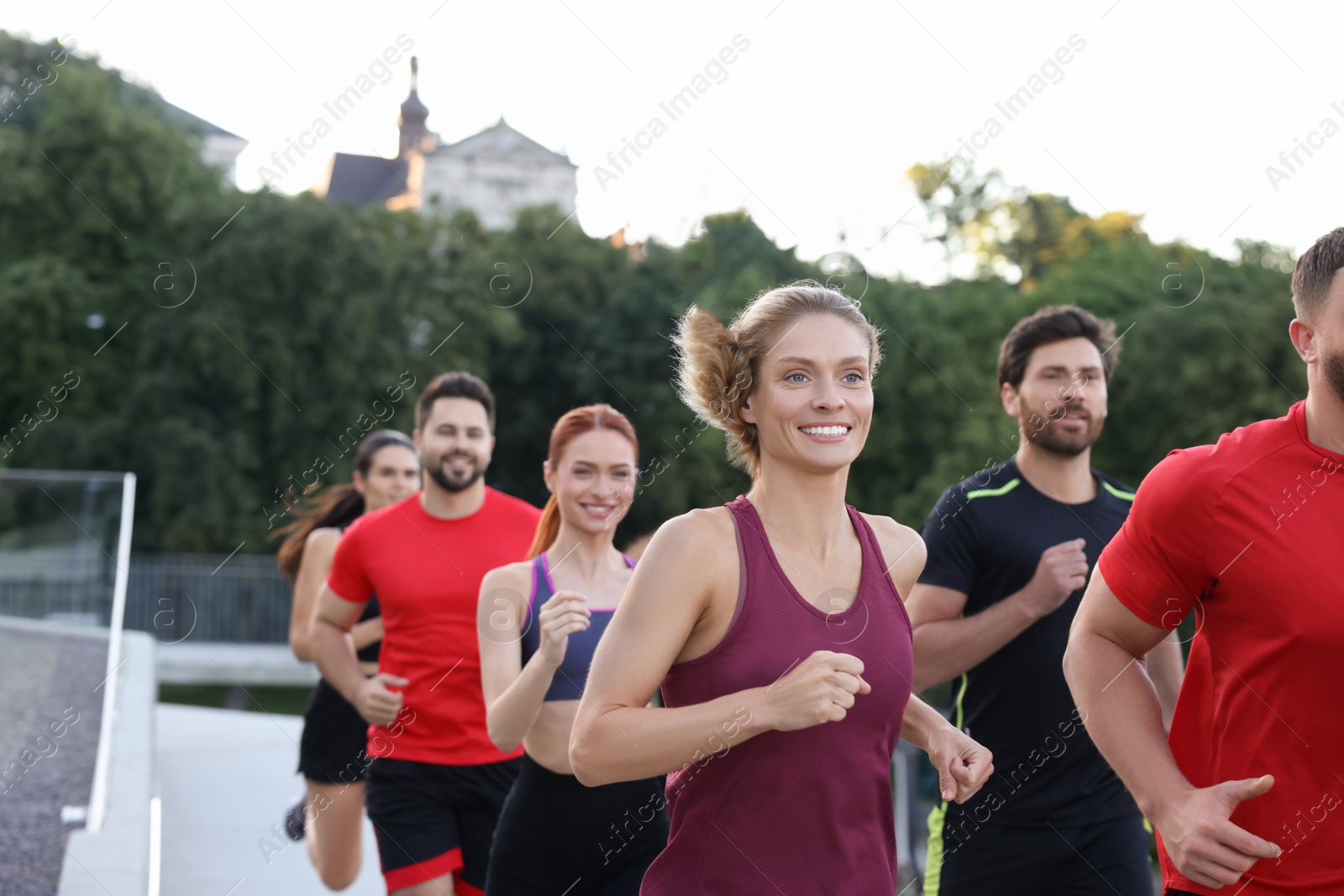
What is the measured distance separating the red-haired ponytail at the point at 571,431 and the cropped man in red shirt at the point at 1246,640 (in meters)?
Result: 2.25

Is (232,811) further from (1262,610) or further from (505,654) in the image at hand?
(1262,610)

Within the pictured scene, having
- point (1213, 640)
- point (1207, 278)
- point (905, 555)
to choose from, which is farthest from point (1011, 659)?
point (1207, 278)

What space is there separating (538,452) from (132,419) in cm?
1058

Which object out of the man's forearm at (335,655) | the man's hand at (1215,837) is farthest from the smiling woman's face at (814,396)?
the man's forearm at (335,655)

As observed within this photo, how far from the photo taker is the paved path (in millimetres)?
9305

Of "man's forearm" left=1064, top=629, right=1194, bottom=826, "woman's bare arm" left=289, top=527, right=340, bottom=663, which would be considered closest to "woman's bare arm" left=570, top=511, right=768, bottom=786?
"man's forearm" left=1064, top=629, right=1194, bottom=826

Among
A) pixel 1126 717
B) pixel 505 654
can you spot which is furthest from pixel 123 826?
pixel 1126 717

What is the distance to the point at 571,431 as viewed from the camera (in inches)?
186

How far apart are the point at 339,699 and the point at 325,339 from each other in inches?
1100

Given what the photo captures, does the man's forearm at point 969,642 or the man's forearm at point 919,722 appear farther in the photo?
the man's forearm at point 969,642

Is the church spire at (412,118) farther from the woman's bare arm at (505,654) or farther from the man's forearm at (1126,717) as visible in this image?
the man's forearm at (1126,717)

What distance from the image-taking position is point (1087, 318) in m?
4.57

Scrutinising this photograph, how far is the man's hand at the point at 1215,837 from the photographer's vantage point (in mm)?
2385

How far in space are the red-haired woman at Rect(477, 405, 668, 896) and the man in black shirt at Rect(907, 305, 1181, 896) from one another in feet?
3.07
